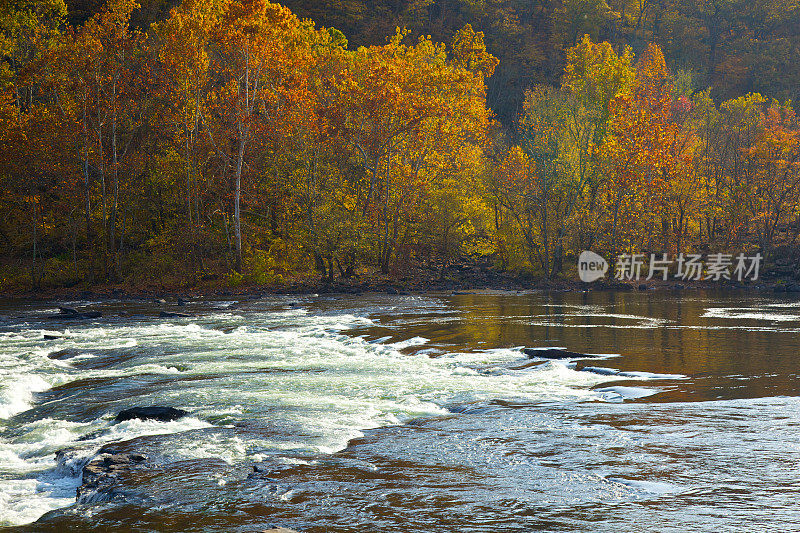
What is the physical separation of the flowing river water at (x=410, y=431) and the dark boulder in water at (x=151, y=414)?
0.67 feet

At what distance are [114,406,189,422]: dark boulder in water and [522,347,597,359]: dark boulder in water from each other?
27.2 ft

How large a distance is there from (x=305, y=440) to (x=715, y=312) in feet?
70.3

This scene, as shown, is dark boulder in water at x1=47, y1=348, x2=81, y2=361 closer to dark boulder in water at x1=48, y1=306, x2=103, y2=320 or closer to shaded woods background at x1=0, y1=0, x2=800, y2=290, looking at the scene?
dark boulder in water at x1=48, y1=306, x2=103, y2=320

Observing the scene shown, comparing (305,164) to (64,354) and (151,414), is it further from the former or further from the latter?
(151,414)

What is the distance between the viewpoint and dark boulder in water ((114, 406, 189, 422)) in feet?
33.8

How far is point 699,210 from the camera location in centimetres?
4638

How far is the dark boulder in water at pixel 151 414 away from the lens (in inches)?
405

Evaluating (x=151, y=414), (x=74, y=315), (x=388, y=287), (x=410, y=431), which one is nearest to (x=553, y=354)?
(x=410, y=431)

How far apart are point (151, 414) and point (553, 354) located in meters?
8.95

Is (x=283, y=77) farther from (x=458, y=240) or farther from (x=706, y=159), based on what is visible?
(x=706, y=159)

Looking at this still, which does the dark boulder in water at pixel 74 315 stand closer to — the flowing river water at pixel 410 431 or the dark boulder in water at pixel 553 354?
the flowing river water at pixel 410 431

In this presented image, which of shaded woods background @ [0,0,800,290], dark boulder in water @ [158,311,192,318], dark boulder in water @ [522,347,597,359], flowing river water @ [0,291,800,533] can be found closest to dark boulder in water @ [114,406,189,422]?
flowing river water @ [0,291,800,533]

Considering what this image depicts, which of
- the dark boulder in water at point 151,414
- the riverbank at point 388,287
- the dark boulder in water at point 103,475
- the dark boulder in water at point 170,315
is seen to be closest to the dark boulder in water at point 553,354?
the dark boulder in water at point 151,414

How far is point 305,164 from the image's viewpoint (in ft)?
130
